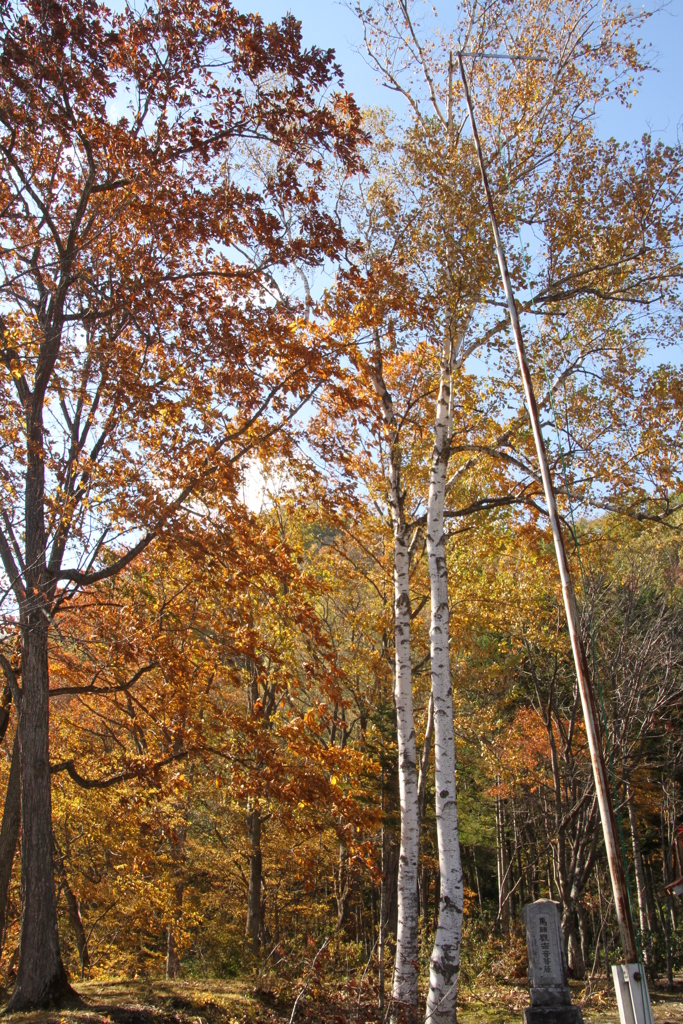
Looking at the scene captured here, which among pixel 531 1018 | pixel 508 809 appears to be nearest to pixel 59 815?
pixel 531 1018

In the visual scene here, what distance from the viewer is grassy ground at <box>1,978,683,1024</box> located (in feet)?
18.6

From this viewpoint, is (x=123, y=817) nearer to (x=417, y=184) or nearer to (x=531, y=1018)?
(x=531, y=1018)

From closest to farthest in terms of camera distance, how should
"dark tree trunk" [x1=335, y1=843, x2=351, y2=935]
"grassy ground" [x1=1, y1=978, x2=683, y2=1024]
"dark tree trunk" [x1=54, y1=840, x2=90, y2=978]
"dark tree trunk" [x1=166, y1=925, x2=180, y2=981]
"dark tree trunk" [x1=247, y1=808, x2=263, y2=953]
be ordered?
"grassy ground" [x1=1, y1=978, x2=683, y2=1024] → "dark tree trunk" [x1=54, y1=840, x2=90, y2=978] → "dark tree trunk" [x1=166, y1=925, x2=180, y2=981] → "dark tree trunk" [x1=247, y1=808, x2=263, y2=953] → "dark tree trunk" [x1=335, y1=843, x2=351, y2=935]

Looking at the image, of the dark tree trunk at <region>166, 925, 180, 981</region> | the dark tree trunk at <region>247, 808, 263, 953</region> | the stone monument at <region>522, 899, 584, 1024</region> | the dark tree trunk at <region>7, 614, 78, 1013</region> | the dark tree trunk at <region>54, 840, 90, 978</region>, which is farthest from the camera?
the dark tree trunk at <region>247, 808, 263, 953</region>

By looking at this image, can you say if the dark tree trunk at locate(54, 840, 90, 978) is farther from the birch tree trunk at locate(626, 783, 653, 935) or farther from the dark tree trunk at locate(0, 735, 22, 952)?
the birch tree trunk at locate(626, 783, 653, 935)

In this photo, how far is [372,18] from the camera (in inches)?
391

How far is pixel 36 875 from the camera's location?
6.39 m

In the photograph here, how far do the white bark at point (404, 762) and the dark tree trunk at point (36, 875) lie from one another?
328cm

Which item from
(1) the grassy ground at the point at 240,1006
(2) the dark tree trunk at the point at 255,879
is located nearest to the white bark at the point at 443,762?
(1) the grassy ground at the point at 240,1006

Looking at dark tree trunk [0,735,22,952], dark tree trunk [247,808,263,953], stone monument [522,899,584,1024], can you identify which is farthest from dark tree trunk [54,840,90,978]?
stone monument [522,899,584,1024]

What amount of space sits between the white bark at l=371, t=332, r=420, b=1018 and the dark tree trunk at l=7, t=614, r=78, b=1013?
3277mm

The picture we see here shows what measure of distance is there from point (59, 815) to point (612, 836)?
429 inches

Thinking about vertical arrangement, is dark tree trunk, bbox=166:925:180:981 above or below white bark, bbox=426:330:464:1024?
below

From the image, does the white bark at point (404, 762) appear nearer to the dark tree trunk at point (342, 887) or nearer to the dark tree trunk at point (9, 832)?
the dark tree trunk at point (9, 832)
